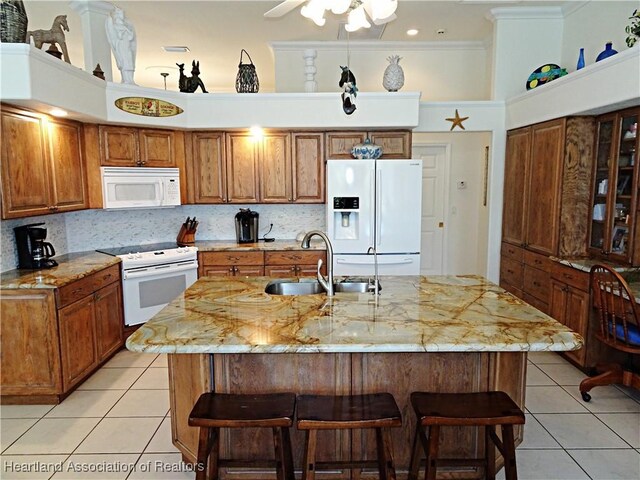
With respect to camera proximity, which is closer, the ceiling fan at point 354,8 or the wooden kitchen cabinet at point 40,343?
the ceiling fan at point 354,8

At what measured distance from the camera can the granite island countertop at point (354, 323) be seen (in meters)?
1.79

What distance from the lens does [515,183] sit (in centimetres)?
449

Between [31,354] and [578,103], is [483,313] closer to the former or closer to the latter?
[578,103]

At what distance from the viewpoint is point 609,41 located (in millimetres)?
3807

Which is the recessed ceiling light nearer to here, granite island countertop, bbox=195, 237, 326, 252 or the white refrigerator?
granite island countertop, bbox=195, 237, 326, 252

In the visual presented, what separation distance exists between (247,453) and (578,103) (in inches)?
138

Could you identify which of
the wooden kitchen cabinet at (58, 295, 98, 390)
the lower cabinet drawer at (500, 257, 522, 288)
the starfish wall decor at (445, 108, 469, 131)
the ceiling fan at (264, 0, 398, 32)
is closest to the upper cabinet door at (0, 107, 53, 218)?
the wooden kitchen cabinet at (58, 295, 98, 390)

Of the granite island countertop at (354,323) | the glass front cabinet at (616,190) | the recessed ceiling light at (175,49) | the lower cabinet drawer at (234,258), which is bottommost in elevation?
the lower cabinet drawer at (234,258)

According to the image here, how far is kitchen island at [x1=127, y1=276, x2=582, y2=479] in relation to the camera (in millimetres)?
1812

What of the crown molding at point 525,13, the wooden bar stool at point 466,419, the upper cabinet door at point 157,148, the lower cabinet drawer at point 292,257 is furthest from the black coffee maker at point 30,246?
the crown molding at point 525,13

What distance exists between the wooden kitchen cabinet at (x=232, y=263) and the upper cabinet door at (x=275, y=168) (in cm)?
66

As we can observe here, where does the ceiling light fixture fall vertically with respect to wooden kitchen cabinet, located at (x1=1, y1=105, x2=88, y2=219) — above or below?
above

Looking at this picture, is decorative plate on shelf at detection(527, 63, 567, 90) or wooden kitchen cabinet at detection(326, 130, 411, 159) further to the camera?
wooden kitchen cabinet at detection(326, 130, 411, 159)

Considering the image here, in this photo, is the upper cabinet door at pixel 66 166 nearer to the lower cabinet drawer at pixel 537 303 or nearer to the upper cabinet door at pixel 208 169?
the upper cabinet door at pixel 208 169
